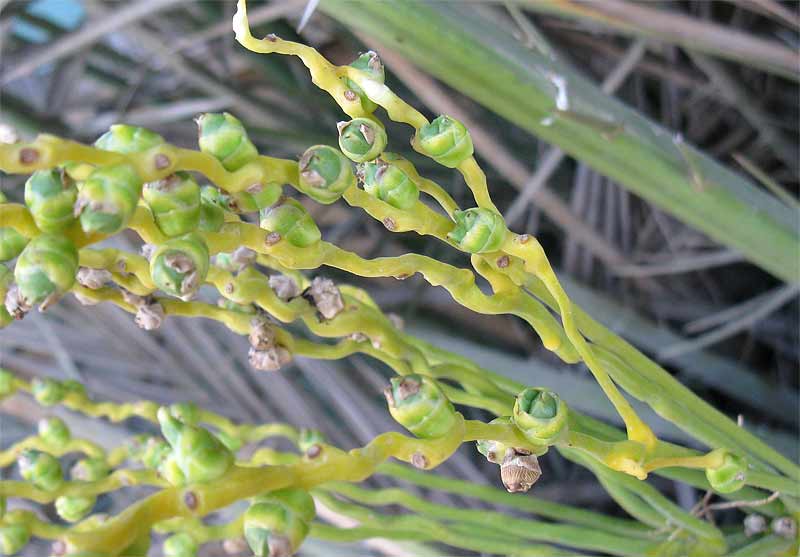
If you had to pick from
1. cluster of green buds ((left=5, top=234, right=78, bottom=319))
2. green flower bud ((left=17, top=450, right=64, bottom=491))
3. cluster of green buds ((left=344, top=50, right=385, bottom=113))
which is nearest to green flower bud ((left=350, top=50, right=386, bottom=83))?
cluster of green buds ((left=344, top=50, right=385, bottom=113))

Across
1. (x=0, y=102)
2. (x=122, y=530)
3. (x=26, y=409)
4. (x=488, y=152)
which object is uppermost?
(x=122, y=530)

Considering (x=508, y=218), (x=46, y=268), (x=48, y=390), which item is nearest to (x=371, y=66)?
(x=46, y=268)

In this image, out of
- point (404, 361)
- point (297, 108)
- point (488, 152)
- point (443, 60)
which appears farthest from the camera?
point (297, 108)

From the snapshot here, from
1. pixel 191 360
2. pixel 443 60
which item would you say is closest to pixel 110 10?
pixel 191 360

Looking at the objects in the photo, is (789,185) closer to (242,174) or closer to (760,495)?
(760,495)

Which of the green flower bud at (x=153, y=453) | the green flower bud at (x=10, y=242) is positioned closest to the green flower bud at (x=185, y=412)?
the green flower bud at (x=153, y=453)

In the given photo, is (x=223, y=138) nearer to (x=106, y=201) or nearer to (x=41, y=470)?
(x=106, y=201)
